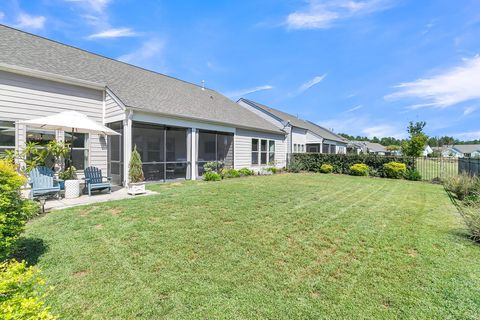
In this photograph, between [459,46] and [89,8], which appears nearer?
[89,8]

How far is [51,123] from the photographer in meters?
6.80

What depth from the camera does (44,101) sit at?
27.6ft

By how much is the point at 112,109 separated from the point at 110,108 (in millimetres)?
183

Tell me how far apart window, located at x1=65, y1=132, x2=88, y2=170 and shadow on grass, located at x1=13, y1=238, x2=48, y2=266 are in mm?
6156

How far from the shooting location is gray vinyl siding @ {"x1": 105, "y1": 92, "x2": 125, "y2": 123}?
31.0 feet

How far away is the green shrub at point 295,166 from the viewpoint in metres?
19.1

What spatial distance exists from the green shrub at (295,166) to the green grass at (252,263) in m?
12.8

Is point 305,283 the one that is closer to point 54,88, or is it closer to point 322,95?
point 54,88

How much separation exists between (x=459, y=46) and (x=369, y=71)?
20.6 ft

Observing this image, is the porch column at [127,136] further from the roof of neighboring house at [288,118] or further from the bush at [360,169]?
the roof of neighboring house at [288,118]

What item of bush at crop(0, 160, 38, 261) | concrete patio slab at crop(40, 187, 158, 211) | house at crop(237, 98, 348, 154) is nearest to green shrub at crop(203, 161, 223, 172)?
concrete patio slab at crop(40, 187, 158, 211)

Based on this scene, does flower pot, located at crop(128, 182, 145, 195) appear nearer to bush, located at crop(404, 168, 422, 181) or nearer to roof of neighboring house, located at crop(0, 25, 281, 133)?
roof of neighboring house, located at crop(0, 25, 281, 133)

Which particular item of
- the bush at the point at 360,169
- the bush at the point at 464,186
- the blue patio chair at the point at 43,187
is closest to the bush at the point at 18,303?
the blue patio chair at the point at 43,187

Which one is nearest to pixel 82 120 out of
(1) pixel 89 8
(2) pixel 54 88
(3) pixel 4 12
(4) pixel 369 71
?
(2) pixel 54 88
